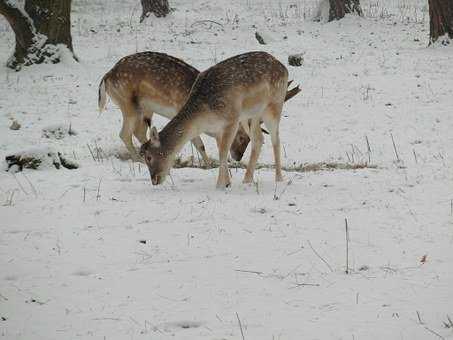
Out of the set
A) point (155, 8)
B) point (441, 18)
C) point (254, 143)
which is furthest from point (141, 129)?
point (155, 8)

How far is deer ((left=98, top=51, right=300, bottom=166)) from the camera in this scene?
9.54 metres

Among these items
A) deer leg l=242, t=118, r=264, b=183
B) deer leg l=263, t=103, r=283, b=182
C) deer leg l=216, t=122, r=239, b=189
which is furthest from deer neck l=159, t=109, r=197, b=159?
deer leg l=263, t=103, r=283, b=182

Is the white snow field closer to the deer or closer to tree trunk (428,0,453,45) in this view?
the deer

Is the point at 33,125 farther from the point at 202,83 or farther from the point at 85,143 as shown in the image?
the point at 202,83

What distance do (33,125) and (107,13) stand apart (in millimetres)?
13587

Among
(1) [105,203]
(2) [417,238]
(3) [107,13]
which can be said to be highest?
(2) [417,238]

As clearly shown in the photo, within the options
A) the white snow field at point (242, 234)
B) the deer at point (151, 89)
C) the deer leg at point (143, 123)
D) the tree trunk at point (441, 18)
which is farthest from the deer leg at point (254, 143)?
the tree trunk at point (441, 18)

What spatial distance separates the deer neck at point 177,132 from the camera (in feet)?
26.1

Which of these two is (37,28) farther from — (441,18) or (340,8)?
(441,18)

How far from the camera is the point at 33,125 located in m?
12.2

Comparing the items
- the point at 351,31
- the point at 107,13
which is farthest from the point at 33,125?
the point at 107,13

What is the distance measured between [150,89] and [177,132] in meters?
1.93

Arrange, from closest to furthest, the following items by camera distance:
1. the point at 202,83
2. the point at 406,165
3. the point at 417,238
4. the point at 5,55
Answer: the point at 417,238 → the point at 202,83 → the point at 406,165 → the point at 5,55

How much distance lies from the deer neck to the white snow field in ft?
1.44
